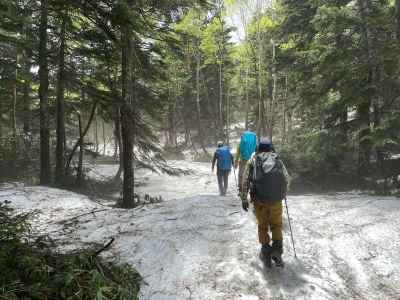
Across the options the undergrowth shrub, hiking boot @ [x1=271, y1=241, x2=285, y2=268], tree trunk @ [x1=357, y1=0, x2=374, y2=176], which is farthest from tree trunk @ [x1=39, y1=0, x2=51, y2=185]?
tree trunk @ [x1=357, y1=0, x2=374, y2=176]

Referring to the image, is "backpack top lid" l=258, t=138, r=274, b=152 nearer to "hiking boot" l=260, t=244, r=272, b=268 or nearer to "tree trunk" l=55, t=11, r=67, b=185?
"hiking boot" l=260, t=244, r=272, b=268

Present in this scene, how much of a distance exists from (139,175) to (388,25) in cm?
1779

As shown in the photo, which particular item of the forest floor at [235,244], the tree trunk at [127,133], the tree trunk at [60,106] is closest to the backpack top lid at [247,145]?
the forest floor at [235,244]

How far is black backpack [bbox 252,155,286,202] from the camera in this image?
5.34m

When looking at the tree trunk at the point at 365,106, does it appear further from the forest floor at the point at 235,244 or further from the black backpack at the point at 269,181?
the black backpack at the point at 269,181

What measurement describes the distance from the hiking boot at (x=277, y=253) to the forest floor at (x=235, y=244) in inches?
5.7

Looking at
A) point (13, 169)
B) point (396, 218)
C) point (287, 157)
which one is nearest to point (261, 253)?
point (396, 218)

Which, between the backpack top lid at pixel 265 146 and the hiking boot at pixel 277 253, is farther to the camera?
the backpack top lid at pixel 265 146

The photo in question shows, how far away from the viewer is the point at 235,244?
6.30 m

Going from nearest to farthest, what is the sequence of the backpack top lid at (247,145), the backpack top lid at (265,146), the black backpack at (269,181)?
the black backpack at (269,181) → the backpack top lid at (265,146) → the backpack top lid at (247,145)

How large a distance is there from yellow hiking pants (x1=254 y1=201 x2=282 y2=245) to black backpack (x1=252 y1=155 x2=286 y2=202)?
0.14m

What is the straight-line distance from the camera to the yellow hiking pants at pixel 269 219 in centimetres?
544

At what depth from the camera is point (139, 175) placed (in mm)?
23734

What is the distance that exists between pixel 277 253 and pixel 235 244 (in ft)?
3.58
